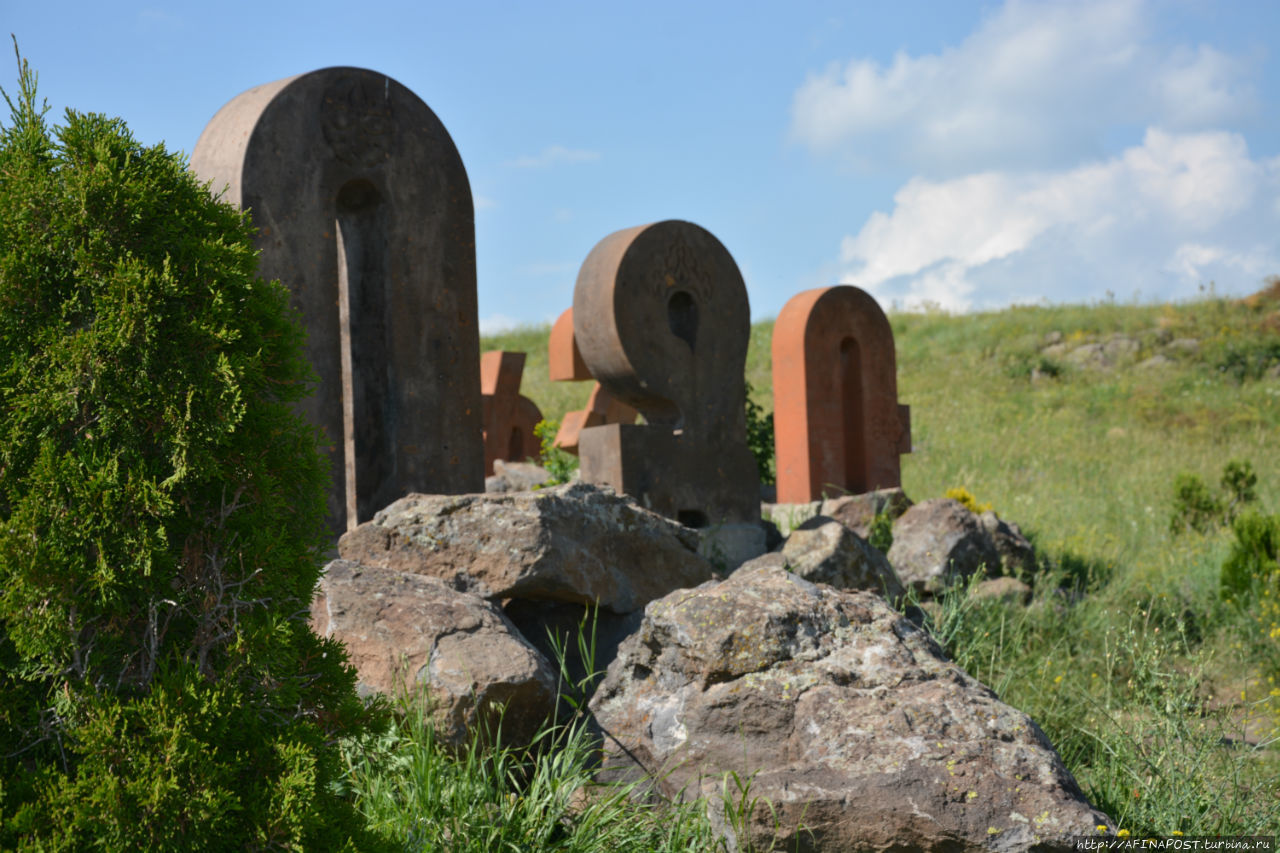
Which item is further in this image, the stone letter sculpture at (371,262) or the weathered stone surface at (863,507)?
the weathered stone surface at (863,507)

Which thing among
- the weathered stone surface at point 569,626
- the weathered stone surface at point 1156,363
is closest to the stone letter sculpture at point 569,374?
the weathered stone surface at point 569,626

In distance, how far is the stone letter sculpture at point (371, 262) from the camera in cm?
549

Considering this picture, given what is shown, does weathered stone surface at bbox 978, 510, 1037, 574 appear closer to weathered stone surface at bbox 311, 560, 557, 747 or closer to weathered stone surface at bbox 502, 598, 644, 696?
weathered stone surface at bbox 502, 598, 644, 696

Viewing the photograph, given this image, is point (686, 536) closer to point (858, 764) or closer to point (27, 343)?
point (858, 764)

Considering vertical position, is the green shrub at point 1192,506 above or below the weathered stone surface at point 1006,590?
above

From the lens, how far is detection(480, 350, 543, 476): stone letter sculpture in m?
13.7

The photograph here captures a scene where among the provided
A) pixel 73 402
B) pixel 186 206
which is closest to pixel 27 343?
pixel 73 402

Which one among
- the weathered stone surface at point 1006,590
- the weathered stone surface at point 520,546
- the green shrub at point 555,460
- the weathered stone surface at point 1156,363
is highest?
the weathered stone surface at point 1156,363

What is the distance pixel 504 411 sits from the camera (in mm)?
13883

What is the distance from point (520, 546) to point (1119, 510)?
363 inches

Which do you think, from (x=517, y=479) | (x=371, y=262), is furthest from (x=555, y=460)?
(x=371, y=262)

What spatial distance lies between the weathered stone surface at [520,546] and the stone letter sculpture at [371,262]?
1492 mm

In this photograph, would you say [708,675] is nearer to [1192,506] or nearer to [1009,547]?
[1009,547]

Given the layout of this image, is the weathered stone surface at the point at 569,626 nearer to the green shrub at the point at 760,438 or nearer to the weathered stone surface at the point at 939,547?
the weathered stone surface at the point at 939,547
